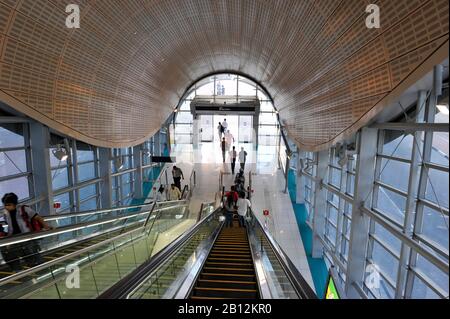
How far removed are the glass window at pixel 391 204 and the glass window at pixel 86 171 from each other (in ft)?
36.0

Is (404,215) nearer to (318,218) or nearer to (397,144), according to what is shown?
(397,144)

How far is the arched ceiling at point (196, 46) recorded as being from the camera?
486 centimetres

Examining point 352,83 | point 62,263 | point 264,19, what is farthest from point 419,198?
point 264,19

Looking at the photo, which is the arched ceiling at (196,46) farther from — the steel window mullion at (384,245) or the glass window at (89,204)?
the steel window mullion at (384,245)

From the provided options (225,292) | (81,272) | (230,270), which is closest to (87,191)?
(81,272)

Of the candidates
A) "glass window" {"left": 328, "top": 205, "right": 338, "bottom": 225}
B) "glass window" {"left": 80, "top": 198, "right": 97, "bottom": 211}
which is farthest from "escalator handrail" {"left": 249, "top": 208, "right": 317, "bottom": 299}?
"glass window" {"left": 80, "top": 198, "right": 97, "bottom": 211}

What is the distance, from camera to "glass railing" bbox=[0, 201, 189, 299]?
11.3 feet

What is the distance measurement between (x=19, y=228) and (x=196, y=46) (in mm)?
12858

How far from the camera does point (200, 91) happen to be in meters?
27.9

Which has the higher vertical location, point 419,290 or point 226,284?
point 226,284

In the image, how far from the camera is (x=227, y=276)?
485 cm

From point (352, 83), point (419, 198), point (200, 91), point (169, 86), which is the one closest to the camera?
point (419, 198)

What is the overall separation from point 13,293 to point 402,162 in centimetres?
766
